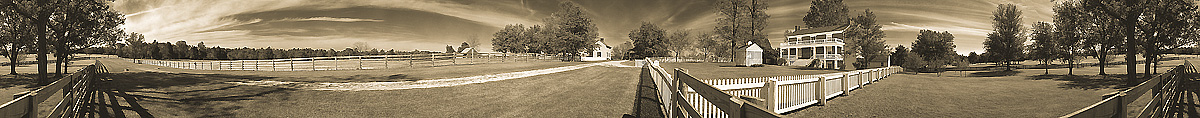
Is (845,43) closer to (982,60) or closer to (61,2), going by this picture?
Result: (982,60)

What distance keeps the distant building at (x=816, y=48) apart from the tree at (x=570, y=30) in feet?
60.8

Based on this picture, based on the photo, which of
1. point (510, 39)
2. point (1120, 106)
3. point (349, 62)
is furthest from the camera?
point (510, 39)

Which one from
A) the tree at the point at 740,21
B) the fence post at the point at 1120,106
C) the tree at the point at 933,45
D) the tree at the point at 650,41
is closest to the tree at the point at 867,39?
the tree at the point at 933,45

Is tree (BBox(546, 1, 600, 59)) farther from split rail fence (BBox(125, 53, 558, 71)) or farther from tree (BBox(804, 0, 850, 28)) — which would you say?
tree (BBox(804, 0, 850, 28))

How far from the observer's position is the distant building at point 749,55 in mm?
29125

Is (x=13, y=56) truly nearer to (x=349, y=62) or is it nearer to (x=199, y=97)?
(x=349, y=62)

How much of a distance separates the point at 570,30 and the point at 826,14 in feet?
87.9

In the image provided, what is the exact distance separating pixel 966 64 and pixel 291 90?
3138 cm

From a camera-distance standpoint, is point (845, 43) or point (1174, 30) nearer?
point (1174, 30)

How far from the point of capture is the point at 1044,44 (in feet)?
72.8

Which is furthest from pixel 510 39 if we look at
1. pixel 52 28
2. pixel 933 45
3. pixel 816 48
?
pixel 933 45

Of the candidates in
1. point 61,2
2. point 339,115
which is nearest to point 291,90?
point 339,115

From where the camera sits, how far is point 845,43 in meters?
34.7

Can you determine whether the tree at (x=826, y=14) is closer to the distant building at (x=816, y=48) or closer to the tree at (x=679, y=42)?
the distant building at (x=816, y=48)
